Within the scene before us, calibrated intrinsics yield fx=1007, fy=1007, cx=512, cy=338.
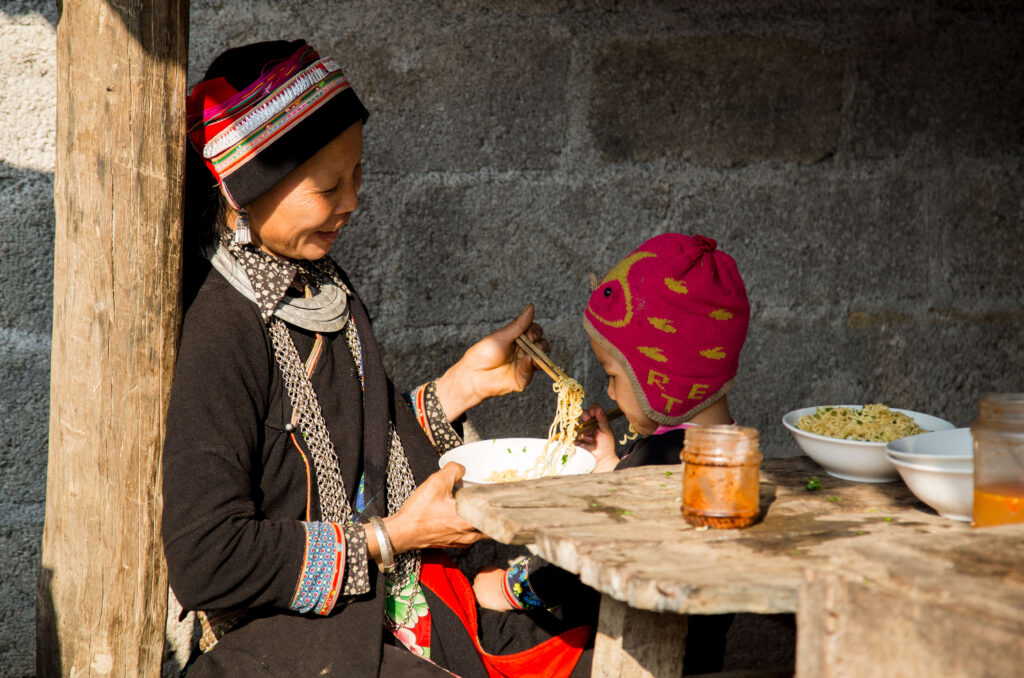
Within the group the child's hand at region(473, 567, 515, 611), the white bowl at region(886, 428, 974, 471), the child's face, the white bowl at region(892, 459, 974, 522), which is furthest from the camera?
the child's hand at region(473, 567, 515, 611)

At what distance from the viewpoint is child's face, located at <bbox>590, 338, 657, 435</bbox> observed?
276cm

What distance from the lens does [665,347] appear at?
2.66 meters

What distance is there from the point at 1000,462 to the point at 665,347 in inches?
39.4

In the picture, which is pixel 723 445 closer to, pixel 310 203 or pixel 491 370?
pixel 310 203

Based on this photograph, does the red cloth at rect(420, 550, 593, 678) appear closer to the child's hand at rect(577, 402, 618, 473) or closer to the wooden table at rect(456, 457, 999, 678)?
the child's hand at rect(577, 402, 618, 473)

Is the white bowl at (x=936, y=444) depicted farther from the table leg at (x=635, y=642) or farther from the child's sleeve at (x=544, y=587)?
the child's sleeve at (x=544, y=587)

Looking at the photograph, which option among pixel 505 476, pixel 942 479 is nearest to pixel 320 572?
pixel 505 476

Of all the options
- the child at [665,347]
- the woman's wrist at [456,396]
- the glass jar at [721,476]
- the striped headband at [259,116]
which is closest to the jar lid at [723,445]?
the glass jar at [721,476]

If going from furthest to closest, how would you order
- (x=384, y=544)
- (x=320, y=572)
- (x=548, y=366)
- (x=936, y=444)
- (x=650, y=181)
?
(x=650, y=181), (x=548, y=366), (x=384, y=544), (x=320, y=572), (x=936, y=444)

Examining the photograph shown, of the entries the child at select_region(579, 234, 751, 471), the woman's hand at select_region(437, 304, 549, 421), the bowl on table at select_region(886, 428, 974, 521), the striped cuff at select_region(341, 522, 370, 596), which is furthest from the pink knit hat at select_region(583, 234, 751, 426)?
the striped cuff at select_region(341, 522, 370, 596)

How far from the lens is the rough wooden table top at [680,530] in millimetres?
1616

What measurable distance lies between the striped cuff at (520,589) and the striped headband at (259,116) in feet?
4.14

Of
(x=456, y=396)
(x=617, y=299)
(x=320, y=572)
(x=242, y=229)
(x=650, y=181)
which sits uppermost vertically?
(x=650, y=181)

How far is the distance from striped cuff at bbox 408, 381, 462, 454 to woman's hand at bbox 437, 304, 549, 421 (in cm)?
2
